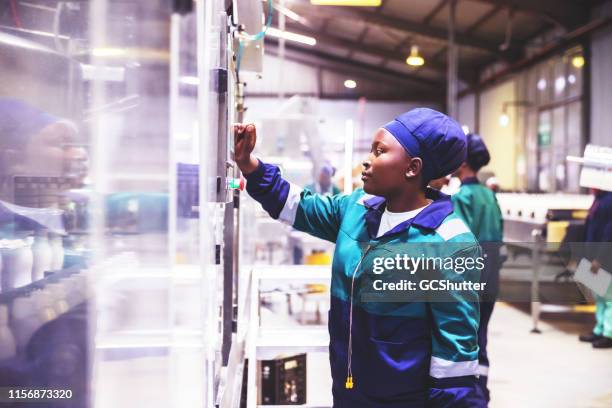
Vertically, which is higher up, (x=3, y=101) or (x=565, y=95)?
(x=565, y=95)

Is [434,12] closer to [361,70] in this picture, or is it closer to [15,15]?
[361,70]

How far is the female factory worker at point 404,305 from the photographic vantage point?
114 centimetres

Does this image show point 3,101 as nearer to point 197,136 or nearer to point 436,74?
point 197,136

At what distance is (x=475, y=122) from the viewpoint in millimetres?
12461

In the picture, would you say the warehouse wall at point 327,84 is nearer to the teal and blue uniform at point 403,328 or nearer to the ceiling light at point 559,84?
the ceiling light at point 559,84

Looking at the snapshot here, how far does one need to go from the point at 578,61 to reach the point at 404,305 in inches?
322

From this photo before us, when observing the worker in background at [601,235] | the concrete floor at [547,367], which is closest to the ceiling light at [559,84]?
the concrete floor at [547,367]

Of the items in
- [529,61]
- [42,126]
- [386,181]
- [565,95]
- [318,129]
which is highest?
[529,61]

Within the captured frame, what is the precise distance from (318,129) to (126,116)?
421 inches

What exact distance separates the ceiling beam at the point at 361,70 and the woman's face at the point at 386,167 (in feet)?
43.0

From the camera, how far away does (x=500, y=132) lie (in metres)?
11.4

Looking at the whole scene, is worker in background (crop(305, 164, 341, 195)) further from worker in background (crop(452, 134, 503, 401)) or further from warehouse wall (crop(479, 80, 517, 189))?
warehouse wall (crop(479, 80, 517, 189))

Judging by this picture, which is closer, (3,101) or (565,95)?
(3,101)

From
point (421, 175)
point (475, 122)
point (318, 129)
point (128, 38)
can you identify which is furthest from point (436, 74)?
point (421, 175)
